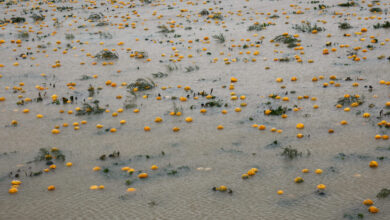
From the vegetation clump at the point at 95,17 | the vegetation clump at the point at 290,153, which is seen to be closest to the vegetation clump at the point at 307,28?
the vegetation clump at the point at 290,153

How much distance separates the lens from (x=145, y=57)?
1437 cm

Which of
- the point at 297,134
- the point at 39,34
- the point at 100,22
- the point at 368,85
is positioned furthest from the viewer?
the point at 100,22

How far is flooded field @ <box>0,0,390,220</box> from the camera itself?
20.8 ft

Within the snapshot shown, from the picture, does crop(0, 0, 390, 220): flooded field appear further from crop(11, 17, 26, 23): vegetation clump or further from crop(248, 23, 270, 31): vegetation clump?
crop(11, 17, 26, 23): vegetation clump

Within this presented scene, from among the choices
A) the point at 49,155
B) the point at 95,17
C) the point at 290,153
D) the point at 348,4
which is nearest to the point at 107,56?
the point at 49,155

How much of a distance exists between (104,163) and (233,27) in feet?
37.0

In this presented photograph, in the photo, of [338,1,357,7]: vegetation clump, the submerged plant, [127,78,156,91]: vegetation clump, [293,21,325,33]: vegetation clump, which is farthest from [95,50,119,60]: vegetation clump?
[338,1,357,7]: vegetation clump

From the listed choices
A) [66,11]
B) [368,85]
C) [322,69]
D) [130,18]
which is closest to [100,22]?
[130,18]

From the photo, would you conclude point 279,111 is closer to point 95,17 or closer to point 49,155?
point 49,155

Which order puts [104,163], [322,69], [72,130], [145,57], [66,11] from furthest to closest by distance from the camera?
[66,11], [145,57], [322,69], [72,130], [104,163]

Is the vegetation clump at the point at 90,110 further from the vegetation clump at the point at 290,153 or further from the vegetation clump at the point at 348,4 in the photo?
the vegetation clump at the point at 348,4

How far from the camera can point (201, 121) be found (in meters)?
9.23

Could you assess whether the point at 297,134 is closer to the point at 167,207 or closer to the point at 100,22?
the point at 167,207

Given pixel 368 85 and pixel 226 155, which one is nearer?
pixel 226 155
